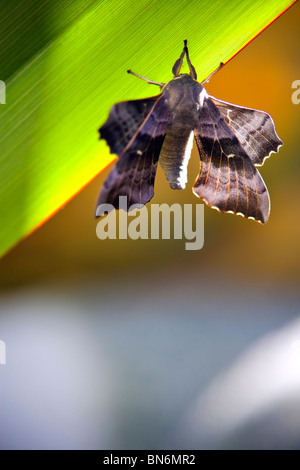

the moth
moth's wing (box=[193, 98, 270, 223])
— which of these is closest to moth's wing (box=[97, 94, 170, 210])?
the moth

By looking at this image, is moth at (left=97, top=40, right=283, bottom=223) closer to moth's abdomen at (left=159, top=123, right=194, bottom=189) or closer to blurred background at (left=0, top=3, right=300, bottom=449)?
moth's abdomen at (left=159, top=123, right=194, bottom=189)

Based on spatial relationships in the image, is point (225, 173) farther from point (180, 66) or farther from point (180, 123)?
point (180, 66)

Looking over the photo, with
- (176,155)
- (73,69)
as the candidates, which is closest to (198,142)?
(176,155)

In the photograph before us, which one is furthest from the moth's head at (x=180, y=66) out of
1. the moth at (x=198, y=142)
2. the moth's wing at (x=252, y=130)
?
the moth's wing at (x=252, y=130)

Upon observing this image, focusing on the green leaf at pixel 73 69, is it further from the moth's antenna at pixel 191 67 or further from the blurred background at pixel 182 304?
the blurred background at pixel 182 304

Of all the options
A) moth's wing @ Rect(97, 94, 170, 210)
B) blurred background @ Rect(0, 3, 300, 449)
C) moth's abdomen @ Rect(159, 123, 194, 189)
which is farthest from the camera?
blurred background @ Rect(0, 3, 300, 449)

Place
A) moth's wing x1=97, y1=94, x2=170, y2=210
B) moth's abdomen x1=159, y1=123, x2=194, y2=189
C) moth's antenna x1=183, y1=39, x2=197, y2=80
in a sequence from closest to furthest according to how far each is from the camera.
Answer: moth's wing x1=97, y1=94, x2=170, y2=210 < moth's antenna x1=183, y1=39, x2=197, y2=80 < moth's abdomen x1=159, y1=123, x2=194, y2=189
